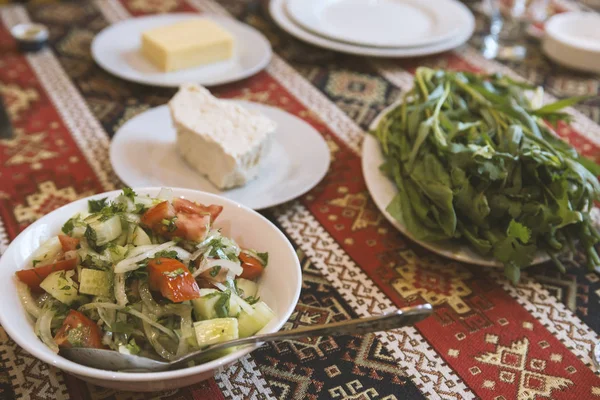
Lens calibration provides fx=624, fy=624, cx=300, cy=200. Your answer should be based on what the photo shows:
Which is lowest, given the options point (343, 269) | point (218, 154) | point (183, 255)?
point (343, 269)

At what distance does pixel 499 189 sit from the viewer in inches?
59.9

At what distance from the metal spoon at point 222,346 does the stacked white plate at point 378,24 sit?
1555 millimetres

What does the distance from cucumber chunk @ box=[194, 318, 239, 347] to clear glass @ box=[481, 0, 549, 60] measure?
201 centimetres

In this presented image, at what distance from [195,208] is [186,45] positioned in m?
1.15

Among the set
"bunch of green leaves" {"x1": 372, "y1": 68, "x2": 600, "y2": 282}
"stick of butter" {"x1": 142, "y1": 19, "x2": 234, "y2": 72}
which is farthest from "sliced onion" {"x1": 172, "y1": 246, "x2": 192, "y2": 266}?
"stick of butter" {"x1": 142, "y1": 19, "x2": 234, "y2": 72}

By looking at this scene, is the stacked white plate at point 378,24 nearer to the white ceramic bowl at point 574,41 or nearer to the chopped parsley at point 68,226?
the white ceramic bowl at point 574,41

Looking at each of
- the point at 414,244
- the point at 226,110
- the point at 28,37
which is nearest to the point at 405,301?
the point at 414,244

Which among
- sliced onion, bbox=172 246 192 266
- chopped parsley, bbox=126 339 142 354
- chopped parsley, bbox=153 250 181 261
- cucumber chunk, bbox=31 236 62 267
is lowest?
chopped parsley, bbox=126 339 142 354

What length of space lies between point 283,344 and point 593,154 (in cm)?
132

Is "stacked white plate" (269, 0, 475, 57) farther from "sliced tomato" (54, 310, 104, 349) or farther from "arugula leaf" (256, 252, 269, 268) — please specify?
"sliced tomato" (54, 310, 104, 349)

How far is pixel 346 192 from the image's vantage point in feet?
5.98

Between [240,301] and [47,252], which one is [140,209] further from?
[240,301]

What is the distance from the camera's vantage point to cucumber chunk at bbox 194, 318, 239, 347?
110cm

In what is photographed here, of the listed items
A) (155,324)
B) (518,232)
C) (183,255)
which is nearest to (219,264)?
(183,255)
